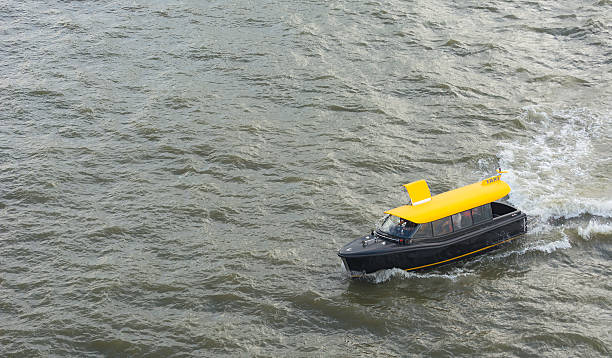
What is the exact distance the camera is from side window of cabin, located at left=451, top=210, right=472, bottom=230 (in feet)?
56.4

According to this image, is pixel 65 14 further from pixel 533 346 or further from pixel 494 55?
pixel 533 346

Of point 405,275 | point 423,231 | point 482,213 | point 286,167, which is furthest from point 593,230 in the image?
point 286,167

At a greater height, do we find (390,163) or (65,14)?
(65,14)

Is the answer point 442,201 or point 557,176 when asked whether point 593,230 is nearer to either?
point 557,176

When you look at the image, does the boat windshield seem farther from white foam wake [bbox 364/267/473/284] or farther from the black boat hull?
white foam wake [bbox 364/267/473/284]

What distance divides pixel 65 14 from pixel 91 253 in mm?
18182

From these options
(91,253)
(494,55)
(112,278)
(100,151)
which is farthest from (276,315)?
(494,55)

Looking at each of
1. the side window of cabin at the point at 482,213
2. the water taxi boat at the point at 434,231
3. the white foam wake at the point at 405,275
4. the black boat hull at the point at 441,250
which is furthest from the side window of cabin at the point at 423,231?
the side window of cabin at the point at 482,213

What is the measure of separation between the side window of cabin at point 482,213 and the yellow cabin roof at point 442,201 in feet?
0.45

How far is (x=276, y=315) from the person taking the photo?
1584 centimetres

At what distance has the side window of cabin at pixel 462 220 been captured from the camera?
1719 cm

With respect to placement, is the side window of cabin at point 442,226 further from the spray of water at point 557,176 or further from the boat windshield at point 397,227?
the spray of water at point 557,176

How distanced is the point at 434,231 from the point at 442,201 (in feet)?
2.79

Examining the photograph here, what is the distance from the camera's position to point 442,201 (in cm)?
1722
